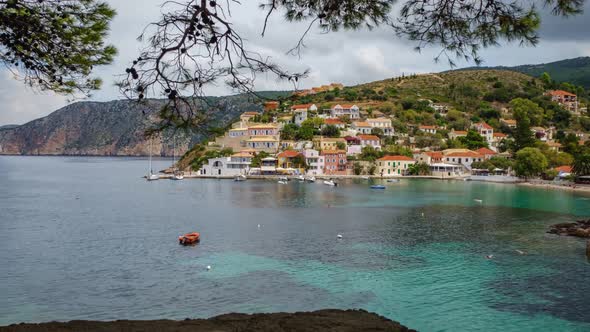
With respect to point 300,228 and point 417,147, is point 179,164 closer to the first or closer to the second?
point 417,147

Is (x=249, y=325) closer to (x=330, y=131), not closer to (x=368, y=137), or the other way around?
(x=368, y=137)

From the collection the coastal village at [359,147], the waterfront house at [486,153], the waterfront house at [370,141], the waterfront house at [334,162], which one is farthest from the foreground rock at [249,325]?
the waterfront house at [486,153]

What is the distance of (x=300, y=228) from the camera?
102 feet

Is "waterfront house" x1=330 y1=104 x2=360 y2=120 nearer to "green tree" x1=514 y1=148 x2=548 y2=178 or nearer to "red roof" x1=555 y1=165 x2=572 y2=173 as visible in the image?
"green tree" x1=514 y1=148 x2=548 y2=178

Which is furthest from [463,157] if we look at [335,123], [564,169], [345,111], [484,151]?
[345,111]

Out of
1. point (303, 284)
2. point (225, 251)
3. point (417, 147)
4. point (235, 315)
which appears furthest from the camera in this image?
point (417, 147)

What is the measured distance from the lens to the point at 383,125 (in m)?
93.6

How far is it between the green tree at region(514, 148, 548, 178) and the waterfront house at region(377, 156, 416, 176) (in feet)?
53.0

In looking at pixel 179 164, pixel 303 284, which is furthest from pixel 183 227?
pixel 179 164

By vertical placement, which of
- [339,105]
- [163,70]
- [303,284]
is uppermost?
[339,105]

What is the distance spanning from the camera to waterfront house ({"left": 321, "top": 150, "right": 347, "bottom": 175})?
81.2 meters

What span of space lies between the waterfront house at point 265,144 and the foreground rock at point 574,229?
59627 millimetres

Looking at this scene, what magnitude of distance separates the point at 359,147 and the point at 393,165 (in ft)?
22.7

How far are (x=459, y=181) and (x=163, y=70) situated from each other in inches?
2932
